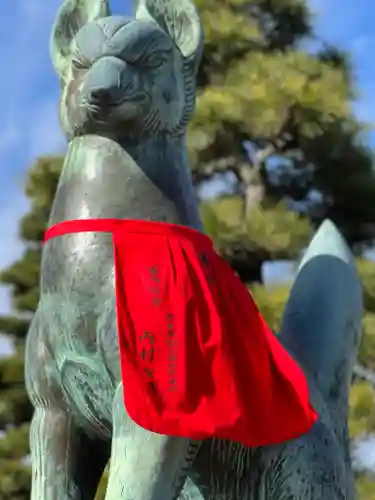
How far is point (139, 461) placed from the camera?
1558 millimetres

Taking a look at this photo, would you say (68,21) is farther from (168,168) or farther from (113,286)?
(113,286)

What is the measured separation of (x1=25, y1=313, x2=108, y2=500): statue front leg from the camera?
5.61 ft

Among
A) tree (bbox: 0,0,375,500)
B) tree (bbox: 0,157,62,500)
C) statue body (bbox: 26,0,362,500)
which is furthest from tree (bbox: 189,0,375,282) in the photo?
statue body (bbox: 26,0,362,500)

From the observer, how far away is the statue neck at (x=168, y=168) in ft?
5.67

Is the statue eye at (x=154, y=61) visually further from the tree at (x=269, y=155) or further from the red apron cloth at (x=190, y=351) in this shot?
the tree at (x=269, y=155)

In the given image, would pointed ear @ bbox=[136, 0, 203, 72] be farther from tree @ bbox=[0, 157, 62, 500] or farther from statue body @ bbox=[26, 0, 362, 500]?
tree @ bbox=[0, 157, 62, 500]

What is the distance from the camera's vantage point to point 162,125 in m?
1.74

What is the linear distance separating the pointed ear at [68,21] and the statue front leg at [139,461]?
26.2 inches

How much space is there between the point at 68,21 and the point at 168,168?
0.37 metres

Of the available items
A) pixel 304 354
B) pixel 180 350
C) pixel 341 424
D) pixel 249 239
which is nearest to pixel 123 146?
pixel 180 350

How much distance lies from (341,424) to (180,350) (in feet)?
1.67

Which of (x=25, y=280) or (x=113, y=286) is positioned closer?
(x=113, y=286)

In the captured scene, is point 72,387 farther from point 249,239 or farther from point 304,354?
point 249,239

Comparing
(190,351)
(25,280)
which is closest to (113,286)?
(190,351)
